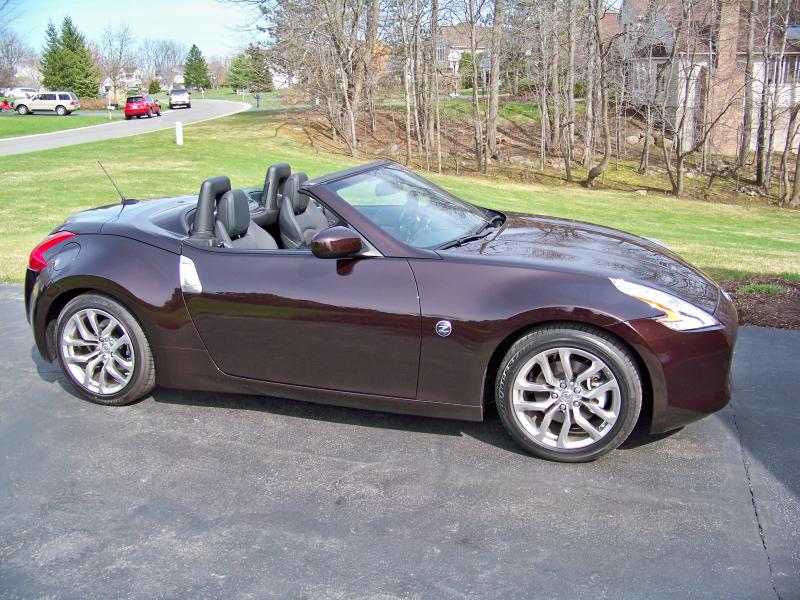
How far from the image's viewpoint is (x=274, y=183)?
4.89 m

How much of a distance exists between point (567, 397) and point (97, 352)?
2.85 m

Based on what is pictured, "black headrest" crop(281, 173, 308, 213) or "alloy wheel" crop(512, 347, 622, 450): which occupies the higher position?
"black headrest" crop(281, 173, 308, 213)

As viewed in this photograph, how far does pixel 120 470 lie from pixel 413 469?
1.51m

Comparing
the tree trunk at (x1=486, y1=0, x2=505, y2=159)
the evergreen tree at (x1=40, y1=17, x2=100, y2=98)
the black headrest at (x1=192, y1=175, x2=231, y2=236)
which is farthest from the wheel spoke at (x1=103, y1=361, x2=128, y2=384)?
the evergreen tree at (x1=40, y1=17, x2=100, y2=98)

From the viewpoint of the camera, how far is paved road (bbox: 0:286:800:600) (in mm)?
2770

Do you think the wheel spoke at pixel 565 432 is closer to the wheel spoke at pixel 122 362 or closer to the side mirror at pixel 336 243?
the side mirror at pixel 336 243

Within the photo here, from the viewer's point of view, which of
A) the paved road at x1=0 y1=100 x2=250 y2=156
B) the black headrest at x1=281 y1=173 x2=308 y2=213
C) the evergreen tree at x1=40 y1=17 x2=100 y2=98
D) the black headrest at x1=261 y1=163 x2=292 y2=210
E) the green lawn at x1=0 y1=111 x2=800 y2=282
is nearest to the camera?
the black headrest at x1=281 y1=173 x2=308 y2=213

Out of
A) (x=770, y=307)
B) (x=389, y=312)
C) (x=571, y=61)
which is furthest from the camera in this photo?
(x=571, y=61)

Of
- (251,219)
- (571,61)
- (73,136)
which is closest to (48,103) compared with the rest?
(73,136)

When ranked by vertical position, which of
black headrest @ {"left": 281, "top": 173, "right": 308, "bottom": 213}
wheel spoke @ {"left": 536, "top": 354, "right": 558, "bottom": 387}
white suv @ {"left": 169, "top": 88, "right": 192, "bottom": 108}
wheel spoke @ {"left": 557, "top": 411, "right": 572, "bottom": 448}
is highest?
white suv @ {"left": 169, "top": 88, "right": 192, "bottom": 108}

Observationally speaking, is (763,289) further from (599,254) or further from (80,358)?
(80,358)

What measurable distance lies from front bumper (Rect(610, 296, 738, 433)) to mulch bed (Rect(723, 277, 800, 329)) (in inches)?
104

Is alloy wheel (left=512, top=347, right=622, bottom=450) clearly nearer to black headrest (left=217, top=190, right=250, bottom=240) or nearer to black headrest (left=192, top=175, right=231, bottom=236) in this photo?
black headrest (left=217, top=190, right=250, bottom=240)

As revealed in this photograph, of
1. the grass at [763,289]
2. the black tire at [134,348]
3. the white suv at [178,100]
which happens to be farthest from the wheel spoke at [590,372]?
the white suv at [178,100]
